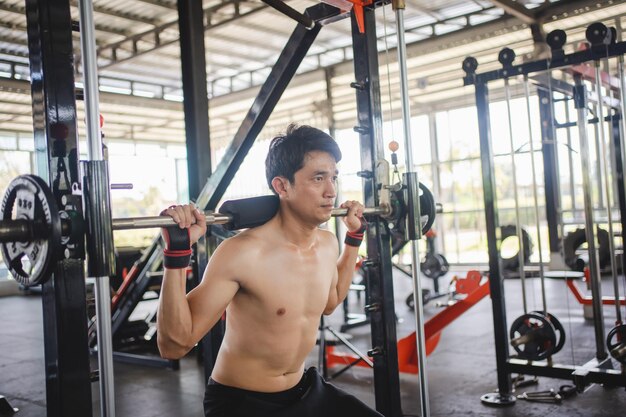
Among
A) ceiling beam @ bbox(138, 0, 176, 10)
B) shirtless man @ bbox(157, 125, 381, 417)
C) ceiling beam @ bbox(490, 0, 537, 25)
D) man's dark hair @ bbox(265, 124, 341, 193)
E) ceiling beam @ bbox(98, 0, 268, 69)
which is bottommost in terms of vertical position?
shirtless man @ bbox(157, 125, 381, 417)

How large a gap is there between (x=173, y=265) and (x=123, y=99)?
9.10m

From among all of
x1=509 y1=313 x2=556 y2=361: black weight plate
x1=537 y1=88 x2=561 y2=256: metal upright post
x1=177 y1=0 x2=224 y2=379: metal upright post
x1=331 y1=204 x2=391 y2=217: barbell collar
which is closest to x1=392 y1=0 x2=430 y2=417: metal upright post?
x1=331 y1=204 x2=391 y2=217: barbell collar

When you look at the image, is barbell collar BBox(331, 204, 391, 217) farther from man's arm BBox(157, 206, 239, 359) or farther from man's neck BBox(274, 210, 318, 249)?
man's arm BBox(157, 206, 239, 359)

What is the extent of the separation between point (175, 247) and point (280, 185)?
485 millimetres

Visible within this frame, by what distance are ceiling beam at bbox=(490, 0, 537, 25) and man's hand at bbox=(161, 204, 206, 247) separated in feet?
22.0

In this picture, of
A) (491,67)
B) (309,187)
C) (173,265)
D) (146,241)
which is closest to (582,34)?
(491,67)

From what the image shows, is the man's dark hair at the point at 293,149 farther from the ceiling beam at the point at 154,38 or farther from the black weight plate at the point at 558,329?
the ceiling beam at the point at 154,38

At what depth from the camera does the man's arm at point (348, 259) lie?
2.14 m

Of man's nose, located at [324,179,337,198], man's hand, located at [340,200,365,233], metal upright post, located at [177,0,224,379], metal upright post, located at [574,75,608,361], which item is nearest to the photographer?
man's nose, located at [324,179,337,198]

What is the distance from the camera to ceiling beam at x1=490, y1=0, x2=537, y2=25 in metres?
7.34

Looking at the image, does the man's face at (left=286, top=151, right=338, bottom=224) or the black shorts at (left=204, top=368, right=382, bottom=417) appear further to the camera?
the man's face at (left=286, top=151, right=338, bottom=224)

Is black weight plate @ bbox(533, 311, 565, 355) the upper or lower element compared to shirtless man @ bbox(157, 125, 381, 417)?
lower

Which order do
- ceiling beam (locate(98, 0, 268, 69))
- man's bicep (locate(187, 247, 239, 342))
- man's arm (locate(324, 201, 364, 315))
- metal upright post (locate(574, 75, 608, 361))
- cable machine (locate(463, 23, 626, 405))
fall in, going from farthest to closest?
ceiling beam (locate(98, 0, 268, 69))
metal upright post (locate(574, 75, 608, 361))
cable machine (locate(463, 23, 626, 405))
man's arm (locate(324, 201, 364, 315))
man's bicep (locate(187, 247, 239, 342))

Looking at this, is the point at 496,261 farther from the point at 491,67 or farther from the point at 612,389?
the point at 491,67
